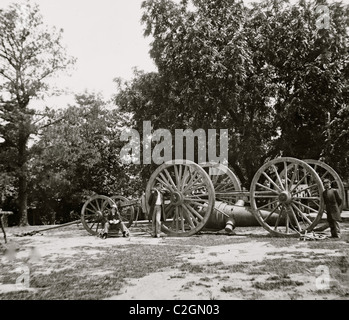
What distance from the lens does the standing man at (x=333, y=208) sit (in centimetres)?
984

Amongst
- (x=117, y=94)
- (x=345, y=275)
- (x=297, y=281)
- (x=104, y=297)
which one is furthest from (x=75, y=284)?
(x=117, y=94)

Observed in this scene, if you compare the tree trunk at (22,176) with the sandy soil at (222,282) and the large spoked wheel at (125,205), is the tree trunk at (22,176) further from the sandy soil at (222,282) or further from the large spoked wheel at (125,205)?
the sandy soil at (222,282)

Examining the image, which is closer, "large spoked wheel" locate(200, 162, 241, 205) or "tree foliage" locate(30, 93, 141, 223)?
"large spoked wheel" locate(200, 162, 241, 205)

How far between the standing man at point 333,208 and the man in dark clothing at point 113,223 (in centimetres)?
579

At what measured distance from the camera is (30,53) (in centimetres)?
2444

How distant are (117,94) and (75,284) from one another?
1730 cm

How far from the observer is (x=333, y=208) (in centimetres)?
990

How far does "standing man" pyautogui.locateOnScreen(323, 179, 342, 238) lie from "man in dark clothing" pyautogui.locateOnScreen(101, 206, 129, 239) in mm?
5789

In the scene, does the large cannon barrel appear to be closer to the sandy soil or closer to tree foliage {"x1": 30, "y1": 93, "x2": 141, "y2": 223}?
the sandy soil

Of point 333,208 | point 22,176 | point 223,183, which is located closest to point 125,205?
point 223,183

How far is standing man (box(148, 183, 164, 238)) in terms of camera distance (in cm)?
1202

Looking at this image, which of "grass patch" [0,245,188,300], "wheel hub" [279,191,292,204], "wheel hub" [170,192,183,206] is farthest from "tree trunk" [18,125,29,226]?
"wheel hub" [279,191,292,204]

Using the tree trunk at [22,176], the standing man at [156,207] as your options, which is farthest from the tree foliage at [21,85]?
the standing man at [156,207]
